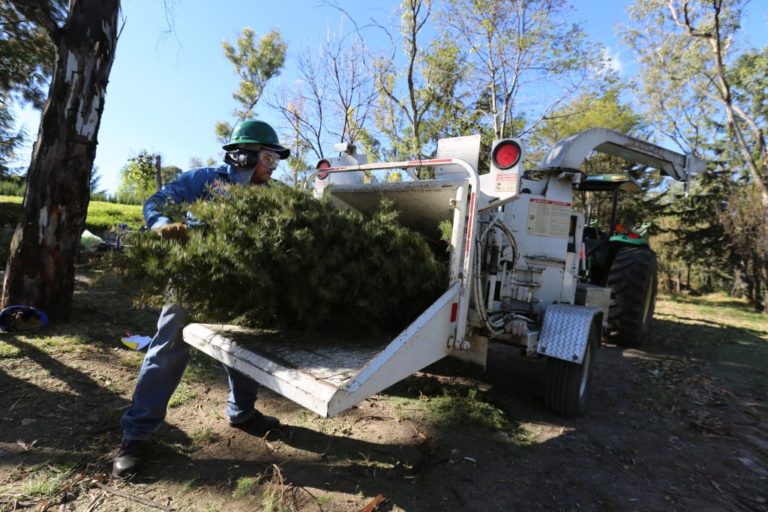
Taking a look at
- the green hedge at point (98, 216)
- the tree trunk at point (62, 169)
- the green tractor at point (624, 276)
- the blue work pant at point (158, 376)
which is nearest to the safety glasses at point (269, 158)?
the blue work pant at point (158, 376)

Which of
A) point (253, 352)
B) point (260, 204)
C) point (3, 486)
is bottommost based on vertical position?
point (3, 486)

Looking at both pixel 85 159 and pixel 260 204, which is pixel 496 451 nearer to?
pixel 260 204

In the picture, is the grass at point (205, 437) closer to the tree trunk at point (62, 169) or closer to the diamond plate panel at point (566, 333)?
the diamond plate panel at point (566, 333)

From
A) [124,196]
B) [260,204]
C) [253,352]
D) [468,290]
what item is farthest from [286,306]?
[124,196]

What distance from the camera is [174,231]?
7.15 ft

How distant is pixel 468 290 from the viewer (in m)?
2.74

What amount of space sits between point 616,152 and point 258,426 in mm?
4863

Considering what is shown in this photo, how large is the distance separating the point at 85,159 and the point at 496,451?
506 centimetres

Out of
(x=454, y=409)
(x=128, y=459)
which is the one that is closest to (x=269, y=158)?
(x=128, y=459)

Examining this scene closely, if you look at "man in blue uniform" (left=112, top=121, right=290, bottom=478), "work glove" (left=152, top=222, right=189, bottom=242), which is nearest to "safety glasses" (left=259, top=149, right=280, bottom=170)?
"man in blue uniform" (left=112, top=121, right=290, bottom=478)

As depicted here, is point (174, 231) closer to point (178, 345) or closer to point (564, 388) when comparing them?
point (178, 345)

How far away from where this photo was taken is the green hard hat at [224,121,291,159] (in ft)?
9.65

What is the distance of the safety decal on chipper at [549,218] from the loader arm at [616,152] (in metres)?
0.36

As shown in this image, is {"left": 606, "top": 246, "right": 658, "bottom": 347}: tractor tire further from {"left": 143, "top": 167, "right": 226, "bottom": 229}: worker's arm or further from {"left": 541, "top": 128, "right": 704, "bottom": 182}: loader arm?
{"left": 143, "top": 167, "right": 226, "bottom": 229}: worker's arm
